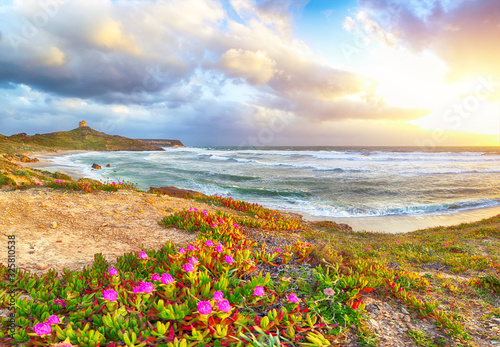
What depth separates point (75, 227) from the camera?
586 centimetres

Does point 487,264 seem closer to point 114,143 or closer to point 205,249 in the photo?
point 205,249

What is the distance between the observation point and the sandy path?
436cm

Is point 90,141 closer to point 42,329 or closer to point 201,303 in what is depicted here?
point 42,329

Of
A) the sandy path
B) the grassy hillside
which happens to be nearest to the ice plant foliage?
the sandy path

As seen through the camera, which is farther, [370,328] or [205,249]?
[205,249]

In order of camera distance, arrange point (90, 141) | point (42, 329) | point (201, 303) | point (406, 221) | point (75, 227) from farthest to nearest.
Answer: point (90, 141) → point (406, 221) → point (75, 227) → point (201, 303) → point (42, 329)

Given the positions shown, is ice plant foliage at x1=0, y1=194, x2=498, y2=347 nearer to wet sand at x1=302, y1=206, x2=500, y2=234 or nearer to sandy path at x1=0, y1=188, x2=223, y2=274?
sandy path at x1=0, y1=188, x2=223, y2=274

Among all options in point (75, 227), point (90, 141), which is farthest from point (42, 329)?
point (90, 141)

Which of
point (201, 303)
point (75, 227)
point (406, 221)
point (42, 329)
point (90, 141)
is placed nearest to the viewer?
point (42, 329)

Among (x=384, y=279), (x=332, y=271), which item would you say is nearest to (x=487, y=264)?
(x=384, y=279)

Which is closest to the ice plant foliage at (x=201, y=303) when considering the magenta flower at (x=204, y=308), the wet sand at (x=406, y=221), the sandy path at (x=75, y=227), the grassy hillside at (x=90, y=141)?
the magenta flower at (x=204, y=308)

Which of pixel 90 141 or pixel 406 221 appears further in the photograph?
pixel 90 141

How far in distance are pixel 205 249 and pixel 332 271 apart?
6.25ft

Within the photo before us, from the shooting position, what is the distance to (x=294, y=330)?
2150 millimetres
